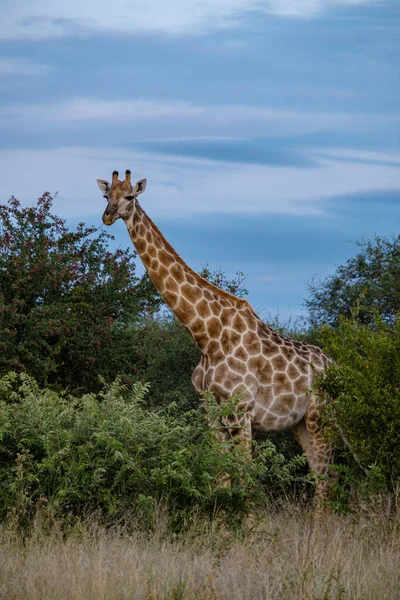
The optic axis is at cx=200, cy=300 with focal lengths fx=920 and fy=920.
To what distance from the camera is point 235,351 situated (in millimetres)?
12844

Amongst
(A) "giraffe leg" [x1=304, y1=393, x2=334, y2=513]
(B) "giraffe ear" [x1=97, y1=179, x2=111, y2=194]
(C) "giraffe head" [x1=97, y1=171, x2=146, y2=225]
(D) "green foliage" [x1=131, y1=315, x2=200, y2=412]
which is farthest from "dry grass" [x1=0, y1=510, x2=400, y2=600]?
(D) "green foliage" [x1=131, y1=315, x2=200, y2=412]

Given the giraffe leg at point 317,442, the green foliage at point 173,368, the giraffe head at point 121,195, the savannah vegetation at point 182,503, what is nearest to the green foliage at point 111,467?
the savannah vegetation at point 182,503

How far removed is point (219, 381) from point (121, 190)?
309cm

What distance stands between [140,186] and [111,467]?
5027mm

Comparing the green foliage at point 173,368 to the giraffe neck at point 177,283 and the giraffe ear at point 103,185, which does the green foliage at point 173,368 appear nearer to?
the giraffe neck at point 177,283

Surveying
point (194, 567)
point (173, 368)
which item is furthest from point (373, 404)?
point (173, 368)

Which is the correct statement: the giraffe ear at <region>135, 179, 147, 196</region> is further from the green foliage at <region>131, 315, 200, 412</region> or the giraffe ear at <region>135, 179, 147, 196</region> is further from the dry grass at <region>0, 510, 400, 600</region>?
the dry grass at <region>0, 510, 400, 600</region>

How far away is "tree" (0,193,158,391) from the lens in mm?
17328

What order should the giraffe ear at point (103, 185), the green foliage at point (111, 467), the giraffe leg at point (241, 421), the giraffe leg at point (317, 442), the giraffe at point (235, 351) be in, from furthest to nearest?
the giraffe ear at point (103, 185) → the giraffe leg at point (317, 442) → the giraffe at point (235, 351) → the giraffe leg at point (241, 421) → the green foliage at point (111, 467)

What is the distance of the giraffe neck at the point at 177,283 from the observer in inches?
521

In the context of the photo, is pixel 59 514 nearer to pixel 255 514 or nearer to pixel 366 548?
pixel 255 514

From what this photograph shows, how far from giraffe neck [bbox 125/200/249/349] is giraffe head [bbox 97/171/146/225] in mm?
155

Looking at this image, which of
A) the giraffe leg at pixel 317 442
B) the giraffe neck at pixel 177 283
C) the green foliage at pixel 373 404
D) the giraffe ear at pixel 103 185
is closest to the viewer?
the green foliage at pixel 373 404

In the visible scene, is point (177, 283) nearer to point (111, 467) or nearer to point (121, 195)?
point (121, 195)
